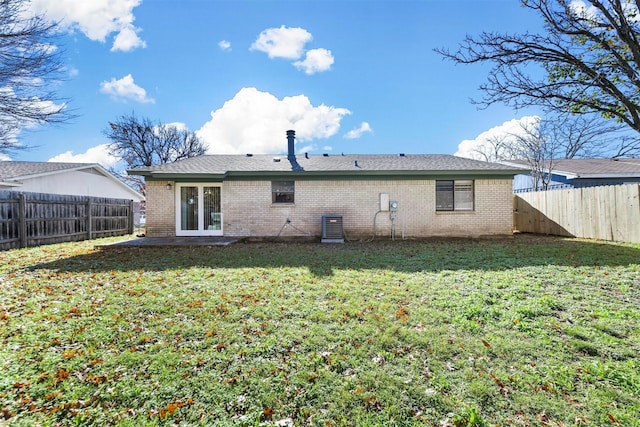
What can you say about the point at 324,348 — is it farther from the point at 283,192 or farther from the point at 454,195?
the point at 454,195

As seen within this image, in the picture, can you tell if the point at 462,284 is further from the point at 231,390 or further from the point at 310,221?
the point at 310,221

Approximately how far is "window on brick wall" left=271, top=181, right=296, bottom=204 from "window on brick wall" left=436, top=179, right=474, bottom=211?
5837mm

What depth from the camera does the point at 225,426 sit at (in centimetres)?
228

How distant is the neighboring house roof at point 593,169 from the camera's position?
1778cm

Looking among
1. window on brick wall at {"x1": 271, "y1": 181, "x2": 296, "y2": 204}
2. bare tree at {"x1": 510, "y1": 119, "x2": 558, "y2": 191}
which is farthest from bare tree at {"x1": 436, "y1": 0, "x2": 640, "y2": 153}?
bare tree at {"x1": 510, "y1": 119, "x2": 558, "y2": 191}

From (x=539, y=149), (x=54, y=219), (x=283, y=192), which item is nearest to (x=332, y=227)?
(x=283, y=192)

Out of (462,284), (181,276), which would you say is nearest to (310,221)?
(181,276)

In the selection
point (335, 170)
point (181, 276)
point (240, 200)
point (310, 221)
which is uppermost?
point (335, 170)

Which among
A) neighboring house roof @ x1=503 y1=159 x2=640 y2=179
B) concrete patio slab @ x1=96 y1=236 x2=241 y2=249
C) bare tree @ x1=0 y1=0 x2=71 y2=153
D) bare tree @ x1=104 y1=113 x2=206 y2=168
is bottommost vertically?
concrete patio slab @ x1=96 y1=236 x2=241 y2=249

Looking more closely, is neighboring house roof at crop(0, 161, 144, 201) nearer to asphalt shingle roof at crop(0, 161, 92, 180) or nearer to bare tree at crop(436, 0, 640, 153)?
asphalt shingle roof at crop(0, 161, 92, 180)

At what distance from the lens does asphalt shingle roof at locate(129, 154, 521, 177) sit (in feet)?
38.7

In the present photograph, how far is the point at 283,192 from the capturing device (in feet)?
40.1

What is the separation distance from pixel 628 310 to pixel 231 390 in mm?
5142

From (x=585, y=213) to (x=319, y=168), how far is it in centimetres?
996
